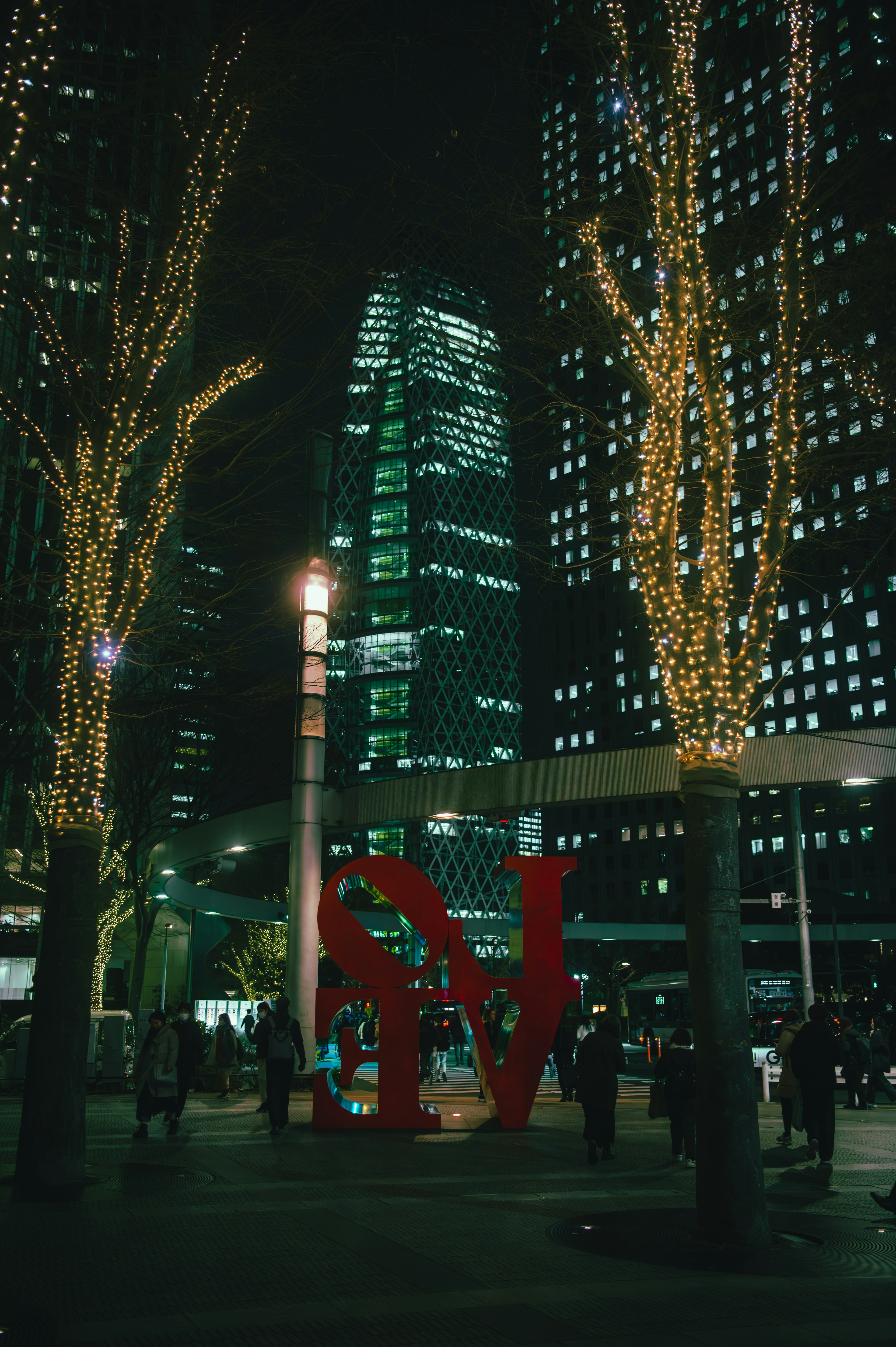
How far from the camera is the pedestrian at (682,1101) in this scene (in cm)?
1252

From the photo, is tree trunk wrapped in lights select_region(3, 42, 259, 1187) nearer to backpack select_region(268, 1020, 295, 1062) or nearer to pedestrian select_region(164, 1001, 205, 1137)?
backpack select_region(268, 1020, 295, 1062)

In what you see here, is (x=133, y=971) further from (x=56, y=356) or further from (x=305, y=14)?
(x=305, y=14)

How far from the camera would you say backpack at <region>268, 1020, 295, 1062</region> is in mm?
14234

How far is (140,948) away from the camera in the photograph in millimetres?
32750

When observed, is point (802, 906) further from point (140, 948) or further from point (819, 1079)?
point (819, 1079)

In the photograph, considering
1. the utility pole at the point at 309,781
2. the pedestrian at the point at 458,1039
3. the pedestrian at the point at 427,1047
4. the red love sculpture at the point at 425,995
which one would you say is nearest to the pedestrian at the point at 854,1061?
the red love sculpture at the point at 425,995

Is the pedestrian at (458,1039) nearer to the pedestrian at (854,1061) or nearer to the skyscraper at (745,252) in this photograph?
the pedestrian at (854,1061)

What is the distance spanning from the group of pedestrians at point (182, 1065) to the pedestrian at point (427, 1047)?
10.2m

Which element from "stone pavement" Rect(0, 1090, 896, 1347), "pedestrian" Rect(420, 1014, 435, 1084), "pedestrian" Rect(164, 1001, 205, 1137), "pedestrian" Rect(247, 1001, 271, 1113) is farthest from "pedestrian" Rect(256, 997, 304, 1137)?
"pedestrian" Rect(420, 1014, 435, 1084)

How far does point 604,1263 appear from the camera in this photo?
7.02 meters

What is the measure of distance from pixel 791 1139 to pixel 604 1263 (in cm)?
966

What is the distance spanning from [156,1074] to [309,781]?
7058 mm

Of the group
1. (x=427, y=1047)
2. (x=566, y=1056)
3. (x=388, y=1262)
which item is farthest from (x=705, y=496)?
(x=427, y=1047)

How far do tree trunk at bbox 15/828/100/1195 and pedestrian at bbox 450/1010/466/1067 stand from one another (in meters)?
29.5
